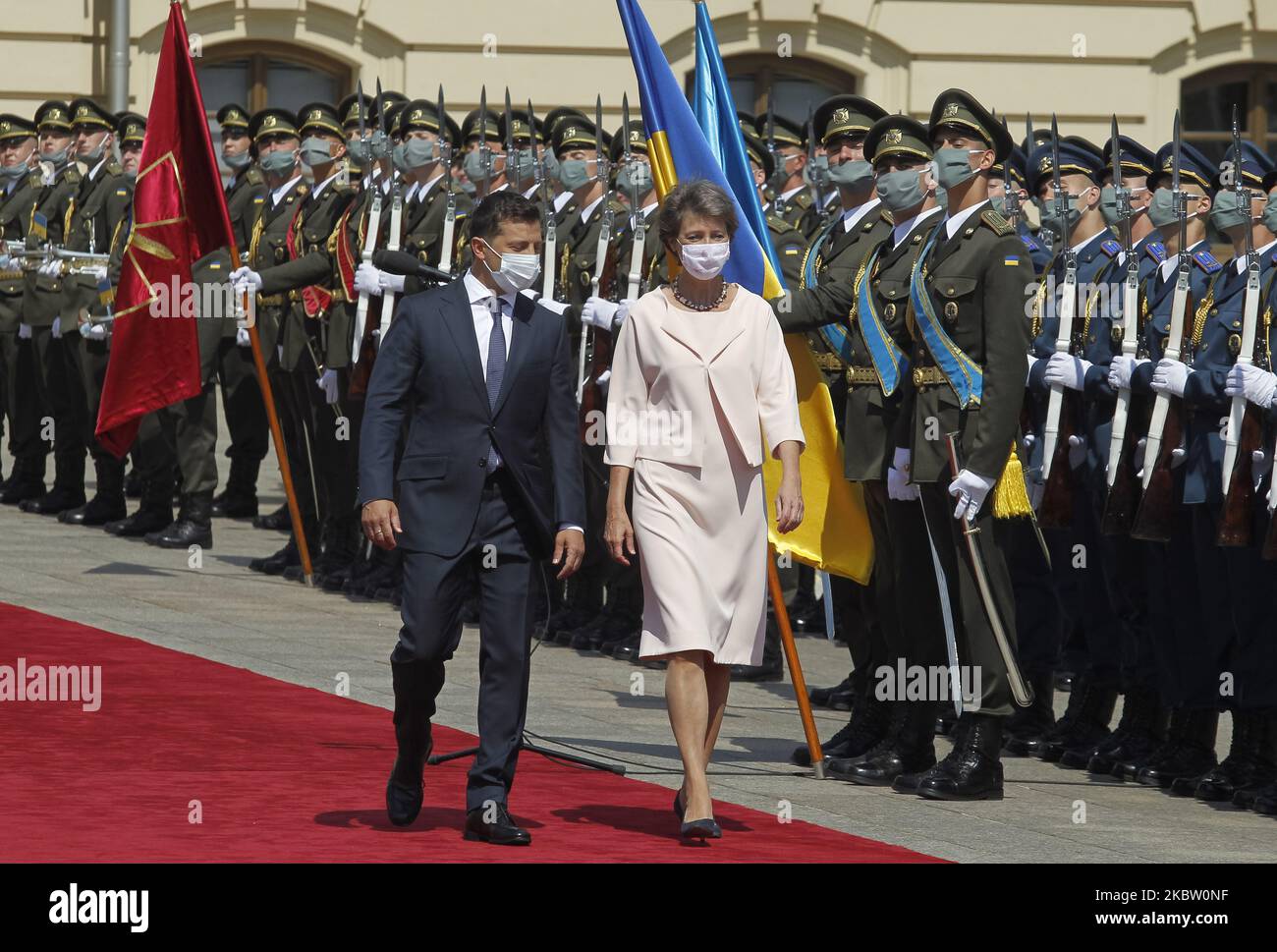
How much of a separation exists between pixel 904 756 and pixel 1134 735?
40.2 inches

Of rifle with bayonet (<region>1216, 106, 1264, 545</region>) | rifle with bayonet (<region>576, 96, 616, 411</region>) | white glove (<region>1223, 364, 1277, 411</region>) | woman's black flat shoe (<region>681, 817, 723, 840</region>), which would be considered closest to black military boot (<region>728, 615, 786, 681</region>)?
rifle with bayonet (<region>576, 96, 616, 411</region>)

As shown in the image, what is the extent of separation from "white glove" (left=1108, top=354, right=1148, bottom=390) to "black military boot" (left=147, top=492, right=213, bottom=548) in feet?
20.2

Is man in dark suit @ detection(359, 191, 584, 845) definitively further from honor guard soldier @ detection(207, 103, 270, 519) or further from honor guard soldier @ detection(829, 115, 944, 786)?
honor guard soldier @ detection(207, 103, 270, 519)

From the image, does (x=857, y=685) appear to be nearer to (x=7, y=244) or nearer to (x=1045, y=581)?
(x=1045, y=581)

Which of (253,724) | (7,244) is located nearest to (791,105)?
(7,244)

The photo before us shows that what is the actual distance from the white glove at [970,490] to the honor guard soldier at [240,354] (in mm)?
5878

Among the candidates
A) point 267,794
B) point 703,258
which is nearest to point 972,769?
point 703,258

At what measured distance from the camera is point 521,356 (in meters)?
7.20

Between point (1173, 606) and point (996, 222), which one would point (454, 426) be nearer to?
point (996, 222)

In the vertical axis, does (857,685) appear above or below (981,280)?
below

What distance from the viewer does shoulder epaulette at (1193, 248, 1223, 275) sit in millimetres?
8672

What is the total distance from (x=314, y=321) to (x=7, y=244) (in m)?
3.19

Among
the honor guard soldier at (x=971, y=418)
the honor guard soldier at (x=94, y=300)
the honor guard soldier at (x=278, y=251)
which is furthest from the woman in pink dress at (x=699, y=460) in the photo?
the honor guard soldier at (x=94, y=300)

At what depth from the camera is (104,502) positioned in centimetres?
1443
